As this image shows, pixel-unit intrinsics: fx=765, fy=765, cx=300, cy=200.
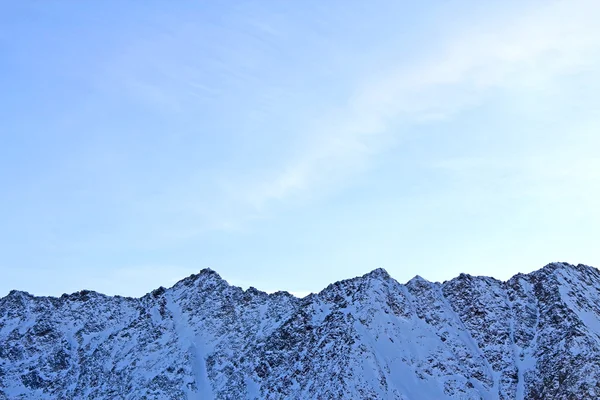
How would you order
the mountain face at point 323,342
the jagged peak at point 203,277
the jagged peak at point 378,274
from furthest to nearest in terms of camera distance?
the jagged peak at point 203,277 < the jagged peak at point 378,274 < the mountain face at point 323,342

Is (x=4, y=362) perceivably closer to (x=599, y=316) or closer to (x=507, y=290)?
(x=507, y=290)

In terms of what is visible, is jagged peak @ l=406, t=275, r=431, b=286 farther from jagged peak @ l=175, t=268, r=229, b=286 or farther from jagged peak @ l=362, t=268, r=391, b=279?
jagged peak @ l=175, t=268, r=229, b=286

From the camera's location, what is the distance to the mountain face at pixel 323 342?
147 m

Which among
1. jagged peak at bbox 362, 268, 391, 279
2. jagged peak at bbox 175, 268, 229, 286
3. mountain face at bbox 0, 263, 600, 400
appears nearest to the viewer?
mountain face at bbox 0, 263, 600, 400

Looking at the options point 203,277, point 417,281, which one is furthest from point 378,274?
point 203,277

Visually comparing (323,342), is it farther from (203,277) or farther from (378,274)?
(203,277)

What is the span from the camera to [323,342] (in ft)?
514

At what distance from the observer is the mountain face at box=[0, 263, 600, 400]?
14675cm

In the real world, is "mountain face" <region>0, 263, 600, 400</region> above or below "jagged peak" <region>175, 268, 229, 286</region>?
below

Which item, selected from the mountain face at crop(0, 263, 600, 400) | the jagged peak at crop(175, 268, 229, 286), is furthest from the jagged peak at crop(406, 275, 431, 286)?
the jagged peak at crop(175, 268, 229, 286)

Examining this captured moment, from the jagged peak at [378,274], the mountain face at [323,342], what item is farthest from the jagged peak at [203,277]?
the jagged peak at [378,274]

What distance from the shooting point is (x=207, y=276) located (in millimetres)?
195750

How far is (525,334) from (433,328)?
61.9ft

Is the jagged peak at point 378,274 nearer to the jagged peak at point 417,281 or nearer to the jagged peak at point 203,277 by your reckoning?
the jagged peak at point 417,281
